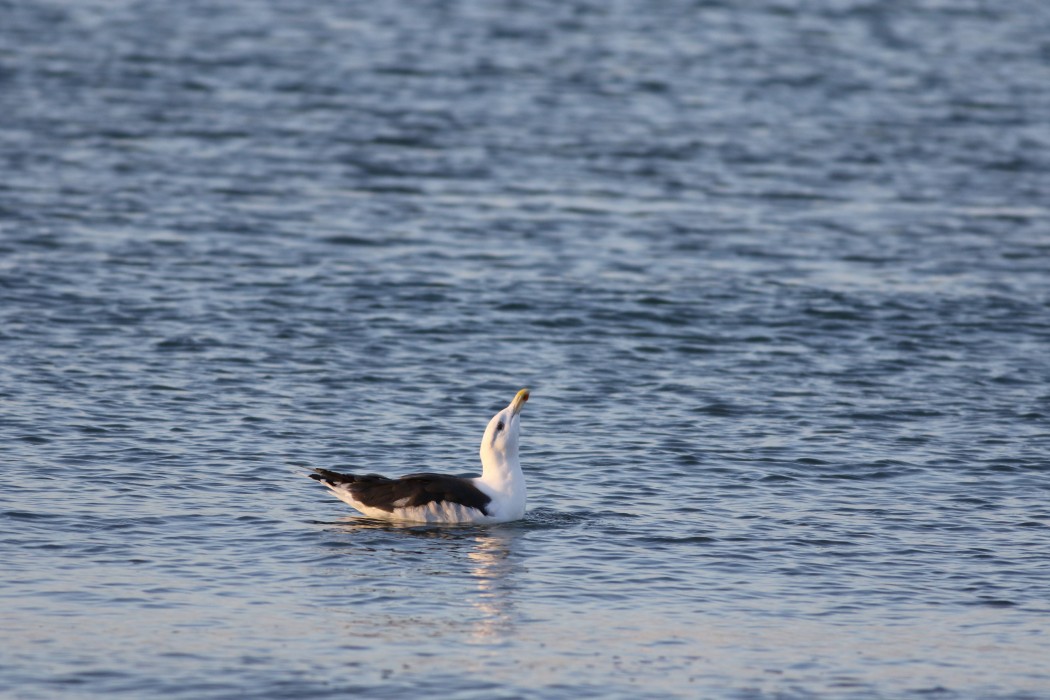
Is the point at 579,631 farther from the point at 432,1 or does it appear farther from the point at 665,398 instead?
the point at 432,1

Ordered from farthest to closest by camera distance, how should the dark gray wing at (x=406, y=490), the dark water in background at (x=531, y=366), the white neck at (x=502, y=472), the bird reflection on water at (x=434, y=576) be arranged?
1. the white neck at (x=502, y=472)
2. the dark gray wing at (x=406, y=490)
3. the bird reflection on water at (x=434, y=576)
4. the dark water in background at (x=531, y=366)

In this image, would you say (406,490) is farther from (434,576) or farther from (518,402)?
(434,576)

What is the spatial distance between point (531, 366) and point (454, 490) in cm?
594

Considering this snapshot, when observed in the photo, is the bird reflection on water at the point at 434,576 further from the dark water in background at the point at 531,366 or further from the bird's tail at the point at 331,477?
the bird's tail at the point at 331,477

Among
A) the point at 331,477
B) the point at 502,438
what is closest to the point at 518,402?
the point at 502,438

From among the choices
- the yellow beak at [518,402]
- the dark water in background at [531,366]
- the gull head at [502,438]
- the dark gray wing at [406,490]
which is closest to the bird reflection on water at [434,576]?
the dark water in background at [531,366]

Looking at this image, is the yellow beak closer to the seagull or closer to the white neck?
the seagull

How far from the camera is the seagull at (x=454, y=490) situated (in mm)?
15078

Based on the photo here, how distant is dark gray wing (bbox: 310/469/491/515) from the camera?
15055mm

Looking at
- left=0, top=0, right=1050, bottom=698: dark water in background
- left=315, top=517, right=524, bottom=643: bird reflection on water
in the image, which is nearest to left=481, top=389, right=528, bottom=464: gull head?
left=315, top=517, right=524, bottom=643: bird reflection on water

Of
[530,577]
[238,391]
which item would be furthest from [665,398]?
[530,577]

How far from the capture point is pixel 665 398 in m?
19.7

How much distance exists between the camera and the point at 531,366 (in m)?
21.0

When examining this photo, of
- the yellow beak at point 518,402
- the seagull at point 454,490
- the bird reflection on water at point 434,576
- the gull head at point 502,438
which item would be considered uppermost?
the yellow beak at point 518,402
